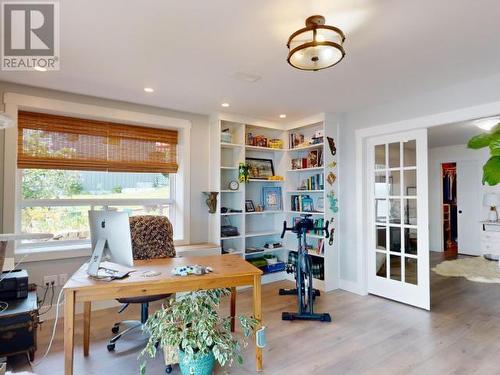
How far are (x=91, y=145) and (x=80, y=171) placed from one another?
325 millimetres

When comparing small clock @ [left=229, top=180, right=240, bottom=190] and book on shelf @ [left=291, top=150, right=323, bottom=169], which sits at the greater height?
book on shelf @ [left=291, top=150, right=323, bottom=169]

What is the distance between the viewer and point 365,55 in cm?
239

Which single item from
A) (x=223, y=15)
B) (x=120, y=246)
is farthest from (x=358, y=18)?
(x=120, y=246)

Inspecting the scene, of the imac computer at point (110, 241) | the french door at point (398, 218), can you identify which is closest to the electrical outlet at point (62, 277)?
the imac computer at point (110, 241)

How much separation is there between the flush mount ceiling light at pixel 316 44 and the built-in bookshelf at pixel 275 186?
6.81ft

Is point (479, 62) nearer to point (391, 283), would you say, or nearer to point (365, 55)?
point (365, 55)

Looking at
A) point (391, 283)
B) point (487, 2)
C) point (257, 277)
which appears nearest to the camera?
point (487, 2)

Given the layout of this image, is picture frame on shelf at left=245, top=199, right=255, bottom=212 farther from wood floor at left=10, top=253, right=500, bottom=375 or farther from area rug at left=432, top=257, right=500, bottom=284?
area rug at left=432, top=257, right=500, bottom=284

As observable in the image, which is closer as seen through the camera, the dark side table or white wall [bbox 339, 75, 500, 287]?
the dark side table

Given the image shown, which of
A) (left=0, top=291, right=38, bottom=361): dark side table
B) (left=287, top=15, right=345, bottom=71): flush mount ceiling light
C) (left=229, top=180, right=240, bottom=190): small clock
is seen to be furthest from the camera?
(left=229, top=180, right=240, bottom=190): small clock

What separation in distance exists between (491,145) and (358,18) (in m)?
1.70

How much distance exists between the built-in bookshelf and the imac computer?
2.03m

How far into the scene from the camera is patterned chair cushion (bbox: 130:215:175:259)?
2797mm

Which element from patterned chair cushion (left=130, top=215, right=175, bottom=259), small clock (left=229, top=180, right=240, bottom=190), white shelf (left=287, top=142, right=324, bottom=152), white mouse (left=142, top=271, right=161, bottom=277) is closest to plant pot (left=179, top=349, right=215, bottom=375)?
white mouse (left=142, top=271, right=161, bottom=277)
